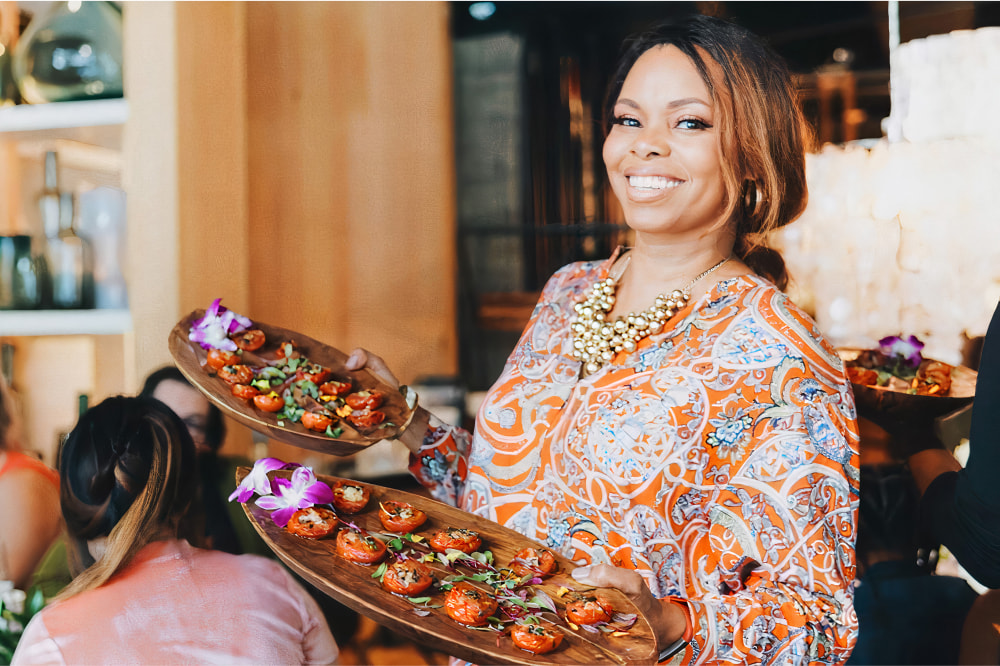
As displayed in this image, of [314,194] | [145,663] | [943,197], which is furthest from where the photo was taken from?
[314,194]

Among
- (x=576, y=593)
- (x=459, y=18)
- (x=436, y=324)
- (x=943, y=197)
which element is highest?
(x=459, y=18)

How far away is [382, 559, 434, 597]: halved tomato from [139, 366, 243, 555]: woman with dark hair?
608 millimetres

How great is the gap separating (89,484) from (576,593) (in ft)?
2.76

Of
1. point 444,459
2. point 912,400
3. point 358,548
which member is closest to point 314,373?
point 444,459

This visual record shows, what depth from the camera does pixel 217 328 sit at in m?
1.26

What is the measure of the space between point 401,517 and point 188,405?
61cm

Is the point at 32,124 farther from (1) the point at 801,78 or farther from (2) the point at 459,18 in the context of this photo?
(1) the point at 801,78

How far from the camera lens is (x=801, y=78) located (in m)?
1.46

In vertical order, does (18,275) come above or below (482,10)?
below

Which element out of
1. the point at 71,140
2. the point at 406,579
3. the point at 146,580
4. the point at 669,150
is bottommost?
the point at 146,580

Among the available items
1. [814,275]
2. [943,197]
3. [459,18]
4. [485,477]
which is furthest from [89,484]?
[943,197]

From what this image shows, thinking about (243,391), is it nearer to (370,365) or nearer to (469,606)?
(370,365)

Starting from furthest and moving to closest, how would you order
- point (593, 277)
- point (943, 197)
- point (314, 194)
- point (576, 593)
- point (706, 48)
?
point (314, 194) → point (943, 197) → point (593, 277) → point (706, 48) → point (576, 593)

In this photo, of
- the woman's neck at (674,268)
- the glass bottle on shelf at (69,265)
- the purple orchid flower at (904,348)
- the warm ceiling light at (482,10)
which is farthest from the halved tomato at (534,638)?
the warm ceiling light at (482,10)
